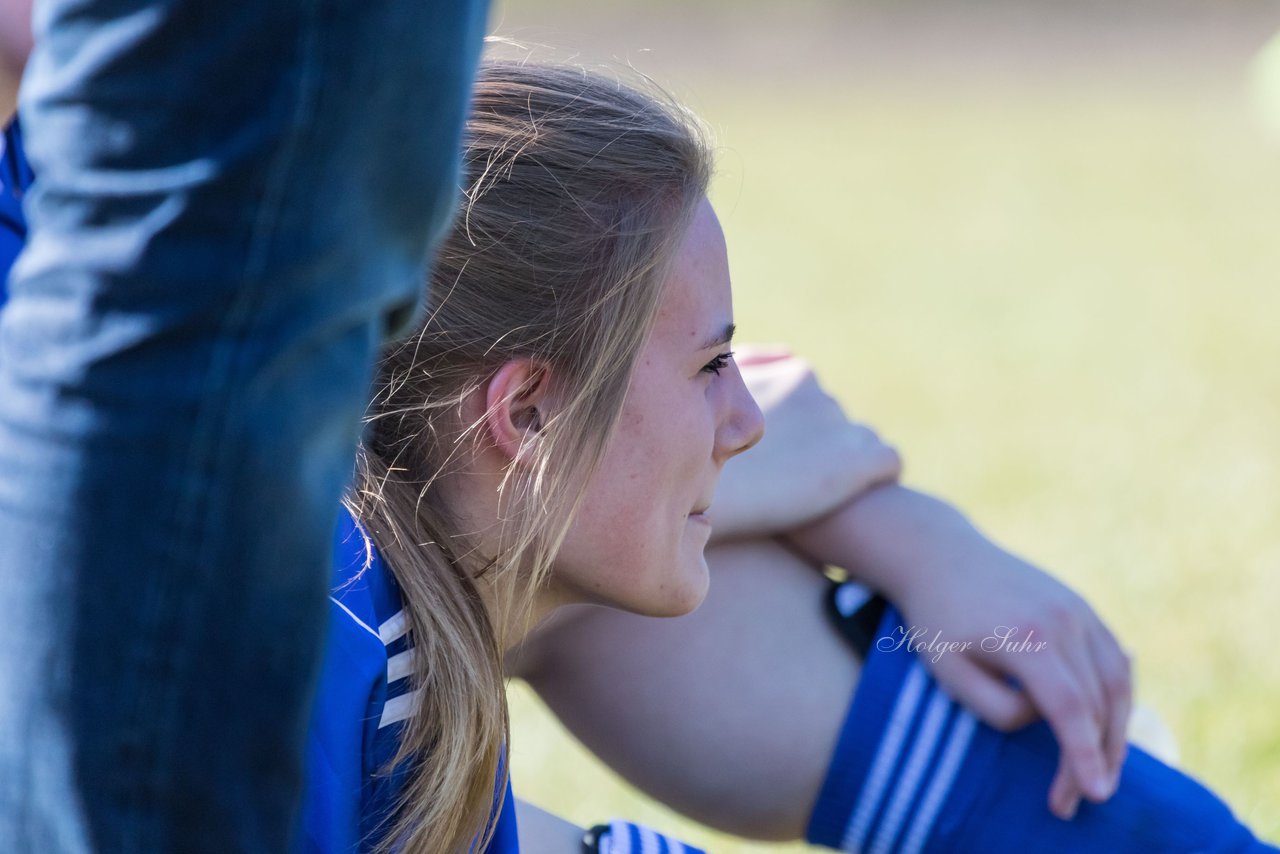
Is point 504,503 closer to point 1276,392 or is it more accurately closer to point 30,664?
point 30,664

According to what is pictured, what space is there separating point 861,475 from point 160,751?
3.28 ft

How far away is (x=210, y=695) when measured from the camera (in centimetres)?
53

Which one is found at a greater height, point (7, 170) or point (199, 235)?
point (199, 235)

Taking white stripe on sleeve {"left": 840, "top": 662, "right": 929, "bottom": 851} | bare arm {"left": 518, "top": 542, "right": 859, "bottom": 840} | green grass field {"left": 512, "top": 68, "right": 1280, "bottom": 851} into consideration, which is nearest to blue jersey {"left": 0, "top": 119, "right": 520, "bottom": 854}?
bare arm {"left": 518, "top": 542, "right": 859, "bottom": 840}

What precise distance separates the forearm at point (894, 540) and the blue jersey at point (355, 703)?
468mm

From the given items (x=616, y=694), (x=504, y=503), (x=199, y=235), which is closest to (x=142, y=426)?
(x=199, y=235)

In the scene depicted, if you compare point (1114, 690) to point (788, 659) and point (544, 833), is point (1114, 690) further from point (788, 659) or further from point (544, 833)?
point (544, 833)

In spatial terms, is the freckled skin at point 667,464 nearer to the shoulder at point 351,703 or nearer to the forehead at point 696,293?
the forehead at point 696,293

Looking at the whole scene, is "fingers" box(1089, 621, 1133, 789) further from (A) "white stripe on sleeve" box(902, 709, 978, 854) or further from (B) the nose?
(B) the nose

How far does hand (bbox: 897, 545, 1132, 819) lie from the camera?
50.5 inches

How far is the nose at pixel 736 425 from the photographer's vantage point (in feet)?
3.87

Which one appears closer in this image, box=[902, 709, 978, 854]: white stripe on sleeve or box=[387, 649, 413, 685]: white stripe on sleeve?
box=[387, 649, 413, 685]: white stripe on sleeve

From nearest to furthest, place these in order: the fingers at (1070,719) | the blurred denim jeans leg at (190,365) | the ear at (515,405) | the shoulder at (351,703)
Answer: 1. the blurred denim jeans leg at (190,365)
2. the shoulder at (351,703)
3. the ear at (515,405)
4. the fingers at (1070,719)

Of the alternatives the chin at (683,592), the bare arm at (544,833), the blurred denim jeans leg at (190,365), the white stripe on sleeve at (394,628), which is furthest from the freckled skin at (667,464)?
the blurred denim jeans leg at (190,365)
